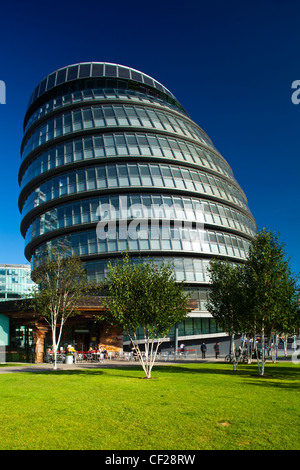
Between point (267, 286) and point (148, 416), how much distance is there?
1620cm

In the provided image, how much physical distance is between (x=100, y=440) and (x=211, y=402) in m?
6.30

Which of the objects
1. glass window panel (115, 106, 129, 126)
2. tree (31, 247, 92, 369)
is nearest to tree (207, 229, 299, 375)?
tree (31, 247, 92, 369)

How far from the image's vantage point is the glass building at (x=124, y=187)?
50906mm

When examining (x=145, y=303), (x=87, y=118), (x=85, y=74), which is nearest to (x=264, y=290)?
(x=145, y=303)

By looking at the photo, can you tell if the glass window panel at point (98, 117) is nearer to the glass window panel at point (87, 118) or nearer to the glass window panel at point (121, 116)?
the glass window panel at point (87, 118)

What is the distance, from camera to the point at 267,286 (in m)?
26.1

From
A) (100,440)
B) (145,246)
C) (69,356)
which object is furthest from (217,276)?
(100,440)

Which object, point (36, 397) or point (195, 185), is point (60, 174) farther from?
point (36, 397)

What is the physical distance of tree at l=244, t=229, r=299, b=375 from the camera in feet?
84.7

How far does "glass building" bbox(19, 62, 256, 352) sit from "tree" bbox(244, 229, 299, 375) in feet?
75.3

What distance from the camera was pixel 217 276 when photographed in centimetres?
4134

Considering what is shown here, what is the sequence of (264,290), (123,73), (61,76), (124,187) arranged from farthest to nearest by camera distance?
(123,73) < (61,76) < (124,187) < (264,290)

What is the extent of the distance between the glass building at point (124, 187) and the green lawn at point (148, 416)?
3204 centimetres

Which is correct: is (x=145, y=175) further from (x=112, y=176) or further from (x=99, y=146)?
(x=99, y=146)
